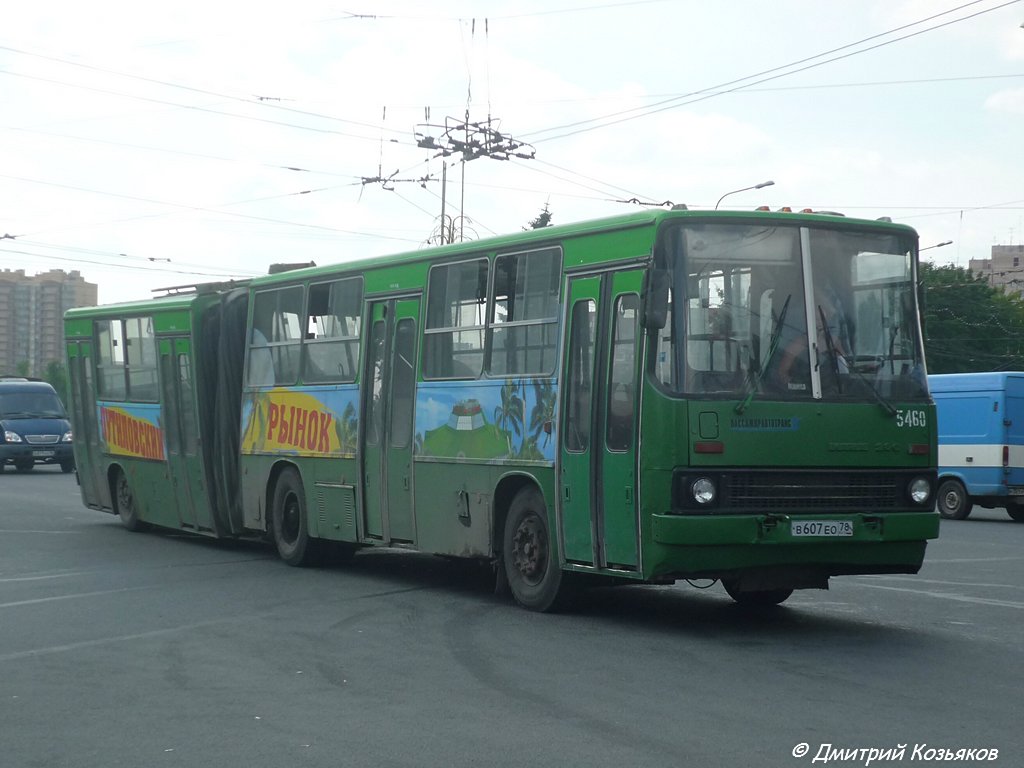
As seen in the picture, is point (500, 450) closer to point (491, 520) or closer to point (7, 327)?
point (491, 520)

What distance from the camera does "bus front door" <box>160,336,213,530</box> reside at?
59.8 ft

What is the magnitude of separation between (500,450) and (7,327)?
498 ft

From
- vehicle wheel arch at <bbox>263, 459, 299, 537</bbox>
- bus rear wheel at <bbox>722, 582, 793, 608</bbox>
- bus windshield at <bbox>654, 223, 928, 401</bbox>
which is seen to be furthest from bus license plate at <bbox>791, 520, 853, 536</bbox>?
vehicle wheel arch at <bbox>263, 459, 299, 537</bbox>

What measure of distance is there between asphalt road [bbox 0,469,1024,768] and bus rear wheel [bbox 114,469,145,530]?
5207 millimetres

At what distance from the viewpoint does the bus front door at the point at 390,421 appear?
13789 mm

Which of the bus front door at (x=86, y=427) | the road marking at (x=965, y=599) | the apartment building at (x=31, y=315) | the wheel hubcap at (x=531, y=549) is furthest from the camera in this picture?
the apartment building at (x=31, y=315)

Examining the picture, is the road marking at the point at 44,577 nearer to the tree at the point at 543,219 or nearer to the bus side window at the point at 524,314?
the bus side window at the point at 524,314

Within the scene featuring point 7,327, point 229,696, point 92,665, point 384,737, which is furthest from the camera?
point 7,327

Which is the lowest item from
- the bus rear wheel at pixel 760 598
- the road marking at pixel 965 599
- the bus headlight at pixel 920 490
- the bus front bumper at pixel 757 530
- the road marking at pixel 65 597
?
the road marking at pixel 965 599

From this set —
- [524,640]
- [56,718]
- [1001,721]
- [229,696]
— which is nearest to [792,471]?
[524,640]

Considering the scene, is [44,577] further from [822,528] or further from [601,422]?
[822,528]

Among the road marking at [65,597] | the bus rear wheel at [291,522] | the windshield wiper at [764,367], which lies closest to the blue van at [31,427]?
the bus rear wheel at [291,522]

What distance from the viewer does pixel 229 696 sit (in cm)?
827

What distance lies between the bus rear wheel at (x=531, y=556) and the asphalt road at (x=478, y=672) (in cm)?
22
